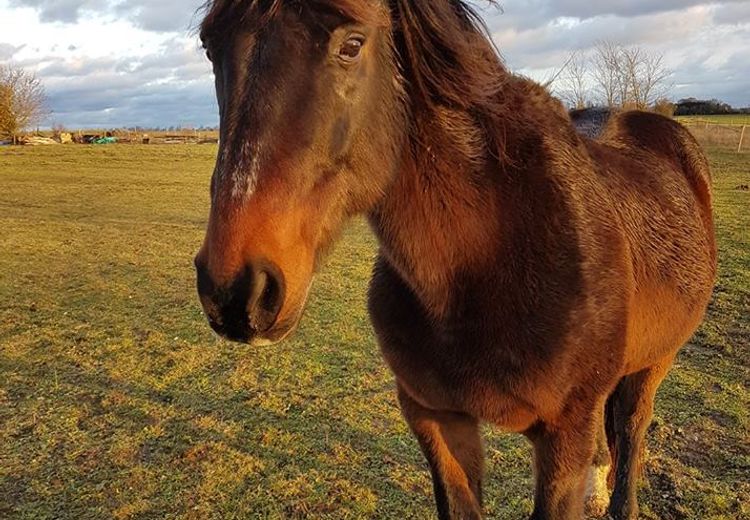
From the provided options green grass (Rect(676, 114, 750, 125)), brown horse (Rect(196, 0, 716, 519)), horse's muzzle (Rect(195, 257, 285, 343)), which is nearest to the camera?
horse's muzzle (Rect(195, 257, 285, 343))

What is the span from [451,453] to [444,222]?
1.12 m

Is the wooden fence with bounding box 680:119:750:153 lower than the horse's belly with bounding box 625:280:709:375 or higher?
higher

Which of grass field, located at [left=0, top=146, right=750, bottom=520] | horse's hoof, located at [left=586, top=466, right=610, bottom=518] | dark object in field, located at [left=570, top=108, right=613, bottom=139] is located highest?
dark object in field, located at [left=570, top=108, right=613, bottom=139]

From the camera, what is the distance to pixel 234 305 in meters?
1.39

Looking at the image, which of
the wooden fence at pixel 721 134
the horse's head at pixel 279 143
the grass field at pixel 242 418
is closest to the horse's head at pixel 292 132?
the horse's head at pixel 279 143

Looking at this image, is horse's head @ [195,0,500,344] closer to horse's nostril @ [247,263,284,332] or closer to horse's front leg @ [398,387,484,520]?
horse's nostril @ [247,263,284,332]

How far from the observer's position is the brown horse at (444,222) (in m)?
1.46

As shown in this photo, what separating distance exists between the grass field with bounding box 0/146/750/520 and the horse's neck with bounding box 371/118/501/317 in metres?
1.86

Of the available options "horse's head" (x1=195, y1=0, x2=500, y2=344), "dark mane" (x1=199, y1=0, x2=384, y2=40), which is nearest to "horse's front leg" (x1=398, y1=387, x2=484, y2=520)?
"horse's head" (x1=195, y1=0, x2=500, y2=344)

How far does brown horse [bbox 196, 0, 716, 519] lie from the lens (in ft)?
4.79

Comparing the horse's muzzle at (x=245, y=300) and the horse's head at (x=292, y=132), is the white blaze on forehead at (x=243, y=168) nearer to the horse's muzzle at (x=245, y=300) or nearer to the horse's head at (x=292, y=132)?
the horse's head at (x=292, y=132)

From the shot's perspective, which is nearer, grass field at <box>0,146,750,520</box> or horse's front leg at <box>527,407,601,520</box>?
horse's front leg at <box>527,407,601,520</box>

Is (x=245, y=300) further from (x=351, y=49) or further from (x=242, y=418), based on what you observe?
(x=242, y=418)

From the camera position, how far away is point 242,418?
168 inches
